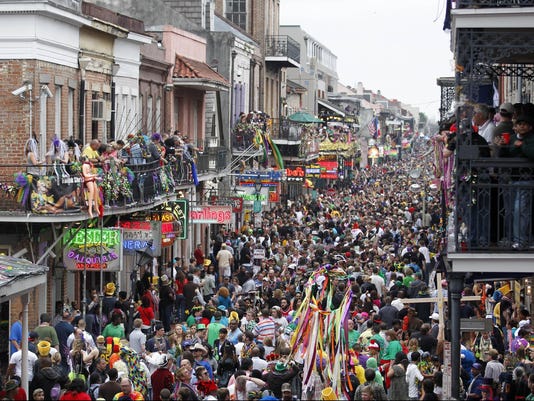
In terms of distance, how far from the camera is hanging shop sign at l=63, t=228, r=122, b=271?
24.2 meters

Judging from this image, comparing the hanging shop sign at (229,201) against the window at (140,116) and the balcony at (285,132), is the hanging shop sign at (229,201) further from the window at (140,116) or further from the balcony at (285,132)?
the balcony at (285,132)

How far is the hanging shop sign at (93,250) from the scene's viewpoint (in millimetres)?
24172

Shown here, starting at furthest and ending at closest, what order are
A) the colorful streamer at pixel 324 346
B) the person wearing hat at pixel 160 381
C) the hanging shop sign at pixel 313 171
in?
1. the hanging shop sign at pixel 313 171
2. the person wearing hat at pixel 160 381
3. the colorful streamer at pixel 324 346

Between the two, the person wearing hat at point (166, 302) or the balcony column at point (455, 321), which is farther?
the person wearing hat at point (166, 302)

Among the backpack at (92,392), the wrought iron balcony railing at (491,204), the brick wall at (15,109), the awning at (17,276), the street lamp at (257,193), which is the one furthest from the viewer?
the street lamp at (257,193)

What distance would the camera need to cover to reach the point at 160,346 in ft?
64.9

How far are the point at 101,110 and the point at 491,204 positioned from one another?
1714 centimetres

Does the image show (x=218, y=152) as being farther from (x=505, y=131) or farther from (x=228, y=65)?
(x=505, y=131)

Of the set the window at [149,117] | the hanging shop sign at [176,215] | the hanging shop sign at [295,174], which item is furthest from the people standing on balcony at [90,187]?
the hanging shop sign at [295,174]

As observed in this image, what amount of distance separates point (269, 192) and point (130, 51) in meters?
21.4

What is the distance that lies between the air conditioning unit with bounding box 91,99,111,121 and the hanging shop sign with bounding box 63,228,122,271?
696 centimetres

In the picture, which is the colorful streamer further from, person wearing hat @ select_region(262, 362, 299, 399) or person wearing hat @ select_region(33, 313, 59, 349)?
person wearing hat @ select_region(33, 313, 59, 349)

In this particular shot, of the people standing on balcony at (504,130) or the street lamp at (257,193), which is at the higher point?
the people standing on balcony at (504,130)

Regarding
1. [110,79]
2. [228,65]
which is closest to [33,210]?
[110,79]
